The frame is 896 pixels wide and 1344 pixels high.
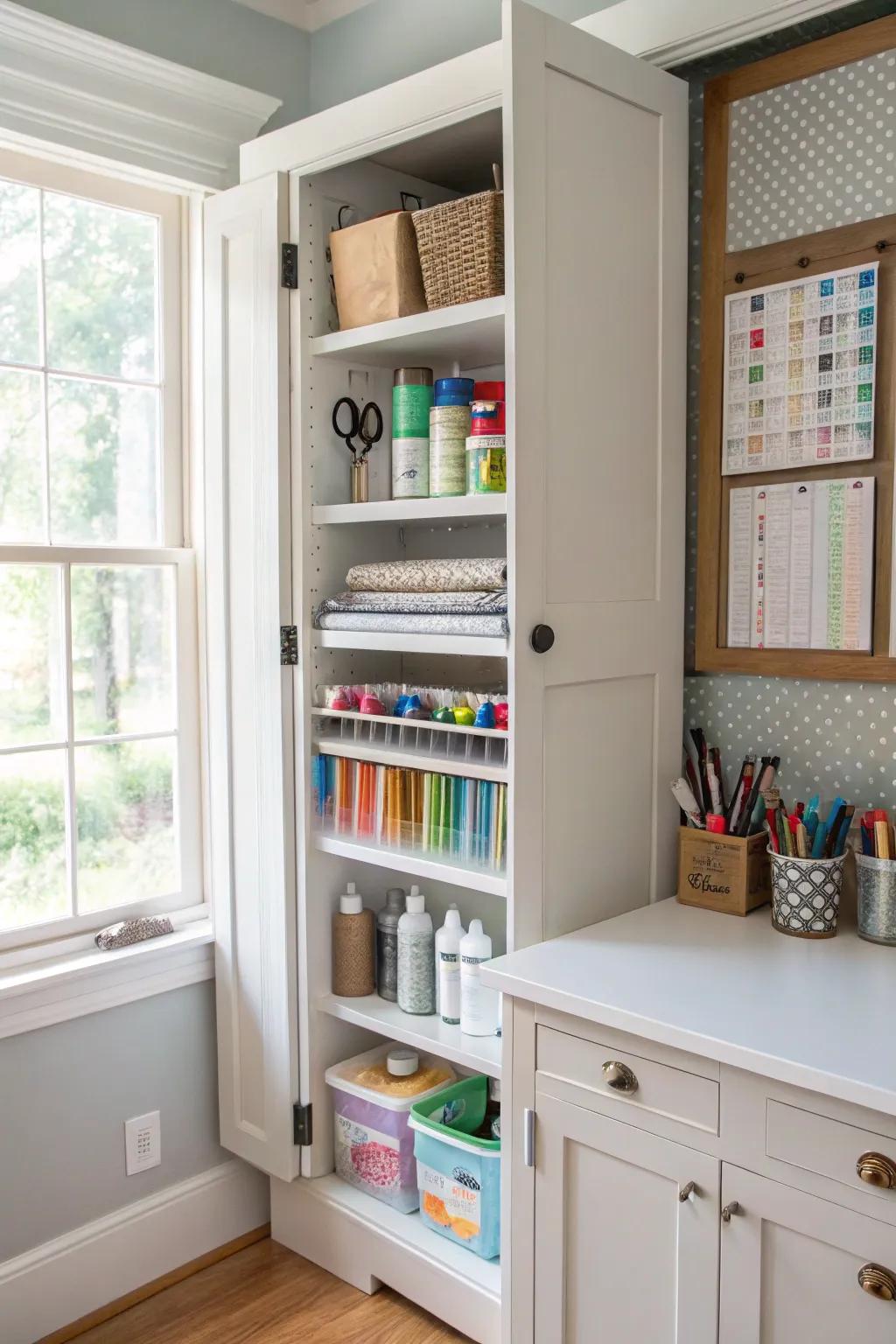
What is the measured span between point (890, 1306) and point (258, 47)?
8.42 ft

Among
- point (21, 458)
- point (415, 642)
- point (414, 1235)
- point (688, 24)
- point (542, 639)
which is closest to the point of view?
point (542, 639)

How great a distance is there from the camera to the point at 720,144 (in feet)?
6.18

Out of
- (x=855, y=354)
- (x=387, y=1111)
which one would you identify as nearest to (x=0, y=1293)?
(x=387, y=1111)

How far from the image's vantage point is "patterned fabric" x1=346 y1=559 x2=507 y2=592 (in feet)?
6.06

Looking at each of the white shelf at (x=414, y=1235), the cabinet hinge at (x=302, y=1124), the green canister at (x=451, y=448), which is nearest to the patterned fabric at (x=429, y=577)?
the green canister at (x=451, y=448)

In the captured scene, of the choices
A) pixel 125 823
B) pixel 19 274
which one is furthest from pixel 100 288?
pixel 125 823

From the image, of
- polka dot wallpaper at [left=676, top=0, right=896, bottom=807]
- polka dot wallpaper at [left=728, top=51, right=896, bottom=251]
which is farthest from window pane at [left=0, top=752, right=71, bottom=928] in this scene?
polka dot wallpaper at [left=728, top=51, right=896, bottom=251]

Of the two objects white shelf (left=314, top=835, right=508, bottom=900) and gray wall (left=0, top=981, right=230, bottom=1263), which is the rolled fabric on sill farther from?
white shelf (left=314, top=835, right=508, bottom=900)

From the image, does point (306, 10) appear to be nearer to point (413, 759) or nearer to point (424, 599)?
point (424, 599)

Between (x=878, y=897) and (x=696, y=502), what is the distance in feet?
2.45

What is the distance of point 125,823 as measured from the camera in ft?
7.69

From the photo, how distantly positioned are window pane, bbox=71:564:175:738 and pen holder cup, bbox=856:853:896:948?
1.46 meters

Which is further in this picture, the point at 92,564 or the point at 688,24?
the point at 92,564

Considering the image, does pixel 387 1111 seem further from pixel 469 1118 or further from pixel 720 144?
pixel 720 144
